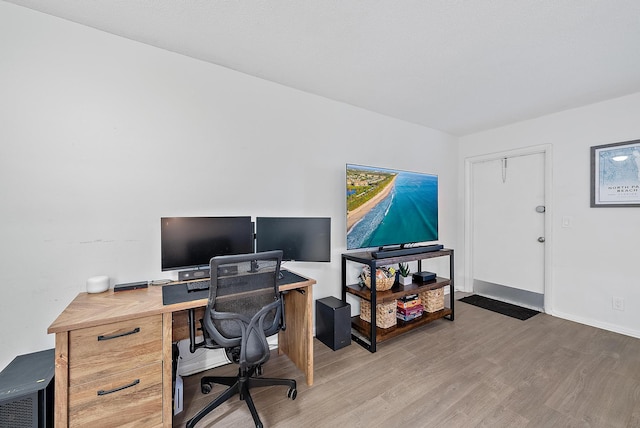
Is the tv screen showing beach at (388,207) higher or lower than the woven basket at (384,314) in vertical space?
higher

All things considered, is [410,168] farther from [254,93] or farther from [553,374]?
[553,374]

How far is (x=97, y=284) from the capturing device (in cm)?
166

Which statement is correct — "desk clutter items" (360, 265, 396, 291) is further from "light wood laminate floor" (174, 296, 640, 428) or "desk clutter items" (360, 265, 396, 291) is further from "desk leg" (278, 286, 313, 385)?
"desk leg" (278, 286, 313, 385)

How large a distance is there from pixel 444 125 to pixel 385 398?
322 cm

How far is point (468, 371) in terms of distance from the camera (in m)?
2.07

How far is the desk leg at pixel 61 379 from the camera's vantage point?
1.21m

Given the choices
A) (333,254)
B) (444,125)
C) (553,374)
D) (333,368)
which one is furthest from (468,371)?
(444,125)

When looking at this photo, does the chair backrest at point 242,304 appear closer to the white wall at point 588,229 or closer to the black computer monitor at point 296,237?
the black computer monitor at point 296,237

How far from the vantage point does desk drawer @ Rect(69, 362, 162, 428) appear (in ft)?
4.15

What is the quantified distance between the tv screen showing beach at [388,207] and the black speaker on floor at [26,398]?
217cm

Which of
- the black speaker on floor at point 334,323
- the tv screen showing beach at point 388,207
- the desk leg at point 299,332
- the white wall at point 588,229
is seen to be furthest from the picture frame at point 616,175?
the desk leg at point 299,332

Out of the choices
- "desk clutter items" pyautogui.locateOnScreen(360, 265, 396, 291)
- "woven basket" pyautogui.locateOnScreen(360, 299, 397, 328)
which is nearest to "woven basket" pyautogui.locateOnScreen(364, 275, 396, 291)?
"desk clutter items" pyautogui.locateOnScreen(360, 265, 396, 291)

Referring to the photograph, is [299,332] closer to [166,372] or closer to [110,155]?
[166,372]

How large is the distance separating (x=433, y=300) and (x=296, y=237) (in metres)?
1.81
